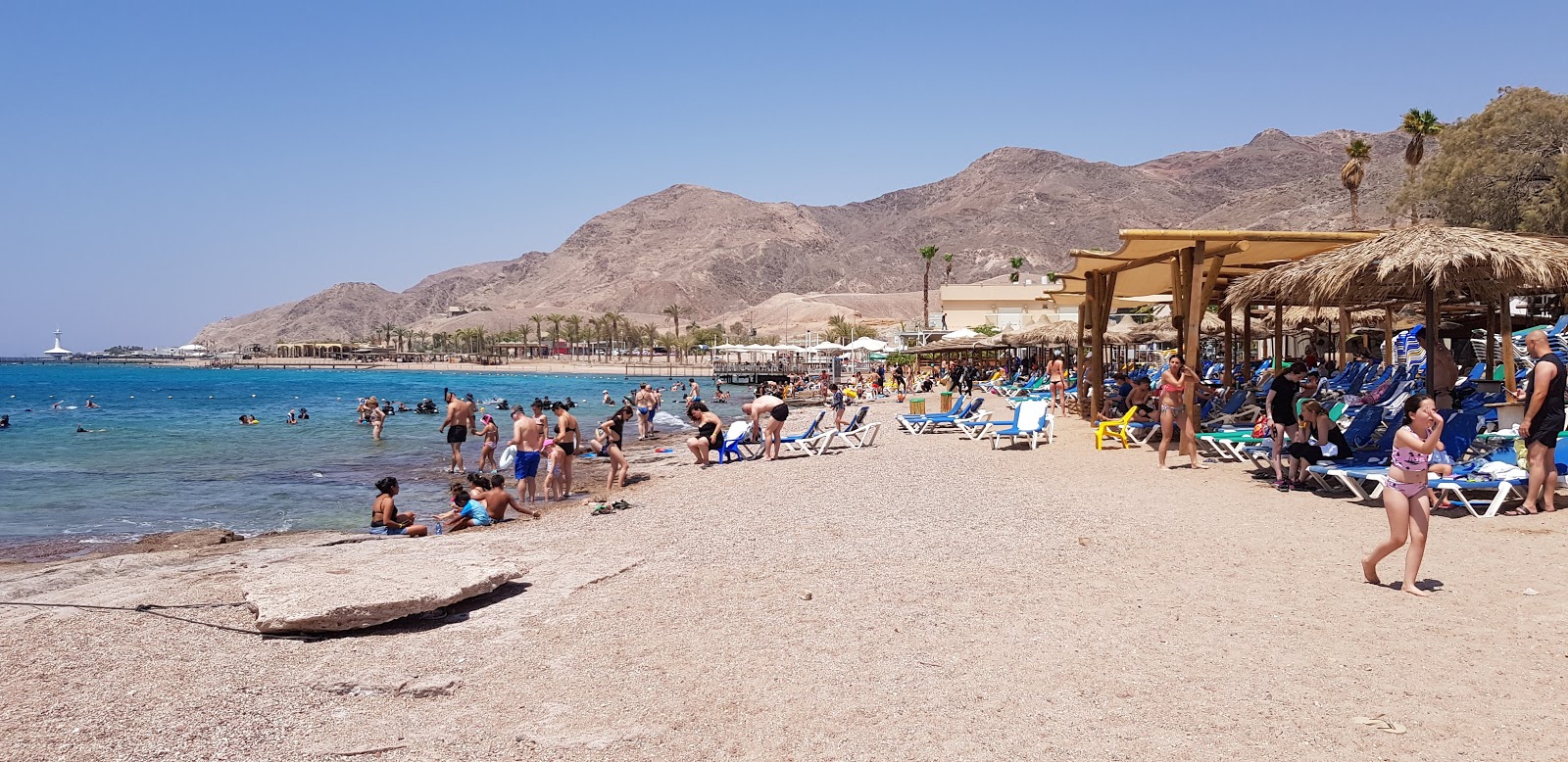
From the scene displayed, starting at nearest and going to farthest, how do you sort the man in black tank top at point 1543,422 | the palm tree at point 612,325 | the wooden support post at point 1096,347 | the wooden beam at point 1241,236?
the man in black tank top at point 1543,422 → the wooden beam at point 1241,236 → the wooden support post at point 1096,347 → the palm tree at point 612,325

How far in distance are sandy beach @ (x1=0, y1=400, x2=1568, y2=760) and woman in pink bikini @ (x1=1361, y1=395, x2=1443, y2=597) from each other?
0.75ft

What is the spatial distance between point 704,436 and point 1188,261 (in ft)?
20.5

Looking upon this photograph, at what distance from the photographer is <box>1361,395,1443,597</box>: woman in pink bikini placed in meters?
4.81

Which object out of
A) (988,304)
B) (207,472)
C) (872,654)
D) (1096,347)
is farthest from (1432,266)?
(988,304)

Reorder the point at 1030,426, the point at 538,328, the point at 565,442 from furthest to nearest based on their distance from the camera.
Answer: the point at 538,328 → the point at 1030,426 → the point at 565,442

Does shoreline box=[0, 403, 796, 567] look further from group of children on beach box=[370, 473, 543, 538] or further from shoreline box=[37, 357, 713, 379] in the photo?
shoreline box=[37, 357, 713, 379]

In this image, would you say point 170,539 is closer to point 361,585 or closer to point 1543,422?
point 361,585

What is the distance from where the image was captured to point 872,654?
14.4ft

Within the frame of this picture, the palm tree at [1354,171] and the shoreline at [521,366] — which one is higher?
the palm tree at [1354,171]

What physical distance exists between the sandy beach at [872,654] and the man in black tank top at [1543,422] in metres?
0.34

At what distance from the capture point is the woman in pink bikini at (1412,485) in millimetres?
4809

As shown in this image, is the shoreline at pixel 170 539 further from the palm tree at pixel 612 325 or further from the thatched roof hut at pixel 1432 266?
the palm tree at pixel 612 325

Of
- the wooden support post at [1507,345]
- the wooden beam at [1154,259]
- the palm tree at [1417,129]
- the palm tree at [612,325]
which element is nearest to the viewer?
the wooden support post at [1507,345]

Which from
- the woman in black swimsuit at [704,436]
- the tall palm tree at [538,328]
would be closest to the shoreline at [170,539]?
the woman in black swimsuit at [704,436]
